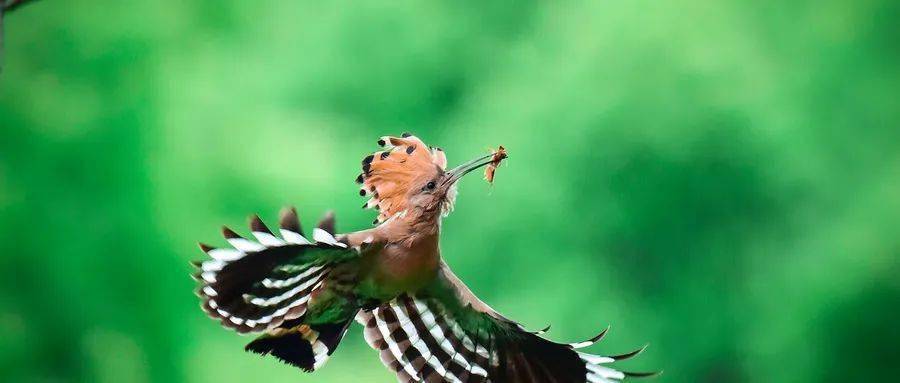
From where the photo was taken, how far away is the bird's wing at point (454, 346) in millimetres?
1695

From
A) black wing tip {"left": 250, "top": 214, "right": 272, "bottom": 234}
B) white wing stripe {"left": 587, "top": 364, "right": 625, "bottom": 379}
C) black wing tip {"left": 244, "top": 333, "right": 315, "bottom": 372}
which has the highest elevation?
white wing stripe {"left": 587, "top": 364, "right": 625, "bottom": 379}

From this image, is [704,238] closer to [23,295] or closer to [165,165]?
[165,165]

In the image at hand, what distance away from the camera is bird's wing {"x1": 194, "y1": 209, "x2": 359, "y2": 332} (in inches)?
53.8

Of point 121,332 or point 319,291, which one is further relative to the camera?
point 121,332

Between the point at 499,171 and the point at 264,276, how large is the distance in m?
1.11

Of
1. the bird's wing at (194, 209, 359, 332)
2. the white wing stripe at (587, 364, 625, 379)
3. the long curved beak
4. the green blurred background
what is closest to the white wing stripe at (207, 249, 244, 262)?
the bird's wing at (194, 209, 359, 332)

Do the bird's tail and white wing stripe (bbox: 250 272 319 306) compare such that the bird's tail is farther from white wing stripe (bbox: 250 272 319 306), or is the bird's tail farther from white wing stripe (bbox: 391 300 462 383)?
white wing stripe (bbox: 391 300 462 383)

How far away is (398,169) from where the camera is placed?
1546 millimetres

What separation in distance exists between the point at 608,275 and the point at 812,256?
49 cm

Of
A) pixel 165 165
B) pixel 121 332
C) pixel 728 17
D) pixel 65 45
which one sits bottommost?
pixel 121 332

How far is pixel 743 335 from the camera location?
8.14 ft

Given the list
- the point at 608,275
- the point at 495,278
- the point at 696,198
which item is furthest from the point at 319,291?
the point at 696,198

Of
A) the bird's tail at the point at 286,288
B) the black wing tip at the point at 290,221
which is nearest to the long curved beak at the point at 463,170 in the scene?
the bird's tail at the point at 286,288

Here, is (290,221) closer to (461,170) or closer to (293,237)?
(293,237)
